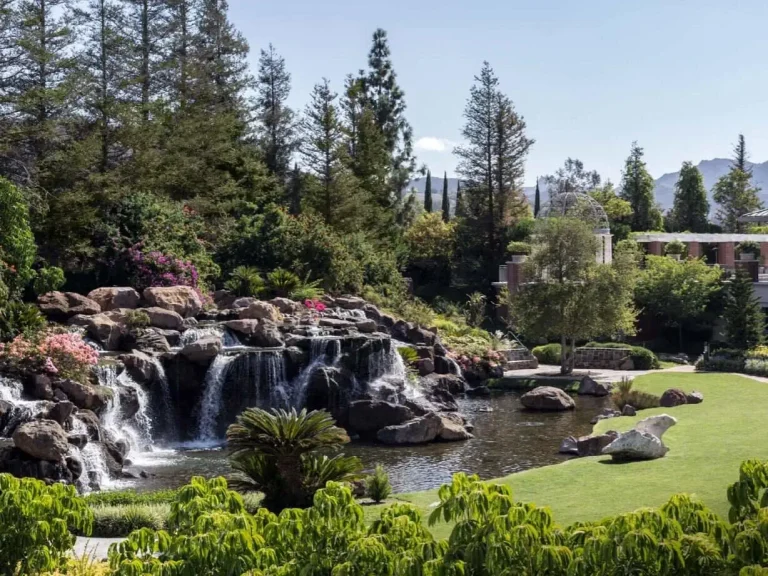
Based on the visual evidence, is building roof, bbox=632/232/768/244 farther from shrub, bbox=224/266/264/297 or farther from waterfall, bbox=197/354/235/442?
waterfall, bbox=197/354/235/442

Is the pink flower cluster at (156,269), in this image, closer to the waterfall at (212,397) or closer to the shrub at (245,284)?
the shrub at (245,284)

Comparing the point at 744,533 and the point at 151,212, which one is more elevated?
the point at 151,212

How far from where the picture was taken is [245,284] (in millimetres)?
32094

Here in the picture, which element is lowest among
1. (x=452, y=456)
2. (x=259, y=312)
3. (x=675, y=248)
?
(x=452, y=456)

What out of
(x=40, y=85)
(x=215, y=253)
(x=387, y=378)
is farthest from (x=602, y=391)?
(x=40, y=85)

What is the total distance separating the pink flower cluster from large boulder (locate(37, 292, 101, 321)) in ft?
11.7

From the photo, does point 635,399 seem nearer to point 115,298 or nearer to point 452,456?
point 452,456

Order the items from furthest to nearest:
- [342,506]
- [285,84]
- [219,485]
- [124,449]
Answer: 1. [285,84]
2. [124,449]
3. [219,485]
4. [342,506]

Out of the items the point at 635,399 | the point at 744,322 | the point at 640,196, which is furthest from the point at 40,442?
the point at 640,196

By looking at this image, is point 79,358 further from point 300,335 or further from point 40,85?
point 40,85

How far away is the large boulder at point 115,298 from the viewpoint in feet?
86.2

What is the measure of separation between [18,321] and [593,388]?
52.8 feet

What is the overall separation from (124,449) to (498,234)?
3261cm

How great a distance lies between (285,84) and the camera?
49.4 metres
